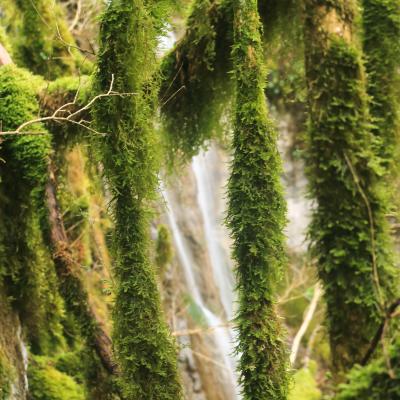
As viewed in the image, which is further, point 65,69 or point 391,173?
point 65,69

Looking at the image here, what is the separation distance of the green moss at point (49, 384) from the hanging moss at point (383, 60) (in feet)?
16.8

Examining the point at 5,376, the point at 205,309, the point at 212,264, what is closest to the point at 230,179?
the point at 5,376

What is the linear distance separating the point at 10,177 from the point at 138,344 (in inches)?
91.2

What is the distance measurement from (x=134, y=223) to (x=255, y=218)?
1.01m

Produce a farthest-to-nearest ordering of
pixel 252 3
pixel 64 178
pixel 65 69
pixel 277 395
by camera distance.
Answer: pixel 65 69 < pixel 64 178 < pixel 252 3 < pixel 277 395

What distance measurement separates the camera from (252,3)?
401 cm

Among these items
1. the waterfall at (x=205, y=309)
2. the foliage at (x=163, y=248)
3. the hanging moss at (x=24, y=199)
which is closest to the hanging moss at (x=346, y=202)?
the hanging moss at (x=24, y=199)

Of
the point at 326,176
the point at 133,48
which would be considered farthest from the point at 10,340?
the point at 326,176

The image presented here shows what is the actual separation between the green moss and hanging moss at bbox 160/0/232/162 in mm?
3549

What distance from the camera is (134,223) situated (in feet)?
13.9

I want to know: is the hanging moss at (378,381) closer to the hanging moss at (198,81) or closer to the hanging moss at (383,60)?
the hanging moss at (383,60)

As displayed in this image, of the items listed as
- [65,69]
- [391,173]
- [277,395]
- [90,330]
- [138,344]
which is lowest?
[277,395]

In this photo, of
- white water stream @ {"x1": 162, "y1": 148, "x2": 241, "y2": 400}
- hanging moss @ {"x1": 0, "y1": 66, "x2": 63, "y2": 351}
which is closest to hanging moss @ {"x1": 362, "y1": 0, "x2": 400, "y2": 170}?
hanging moss @ {"x1": 0, "y1": 66, "x2": 63, "y2": 351}

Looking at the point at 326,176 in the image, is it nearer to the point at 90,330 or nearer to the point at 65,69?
the point at 90,330
